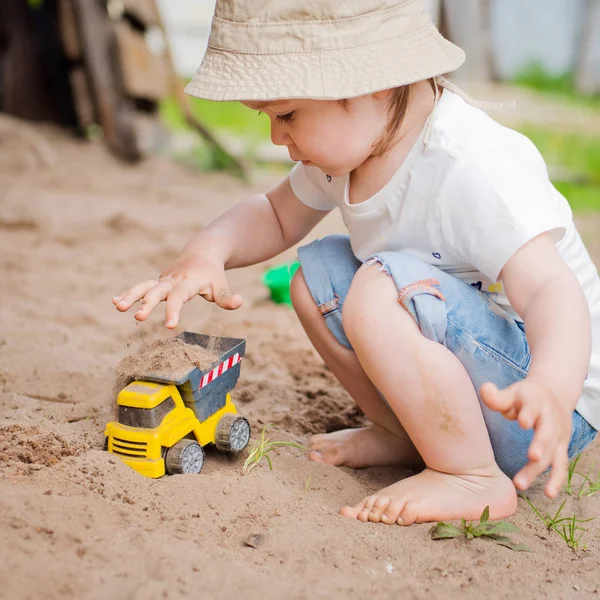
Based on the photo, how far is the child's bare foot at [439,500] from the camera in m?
1.59

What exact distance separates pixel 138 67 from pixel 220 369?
3470 mm

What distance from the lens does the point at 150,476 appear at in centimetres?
159

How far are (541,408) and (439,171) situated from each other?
0.56 m

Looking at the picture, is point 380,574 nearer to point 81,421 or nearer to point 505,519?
point 505,519

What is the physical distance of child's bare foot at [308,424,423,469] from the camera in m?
1.91

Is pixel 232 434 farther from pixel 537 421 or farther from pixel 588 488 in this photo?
pixel 588 488

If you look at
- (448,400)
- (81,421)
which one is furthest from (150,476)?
(448,400)

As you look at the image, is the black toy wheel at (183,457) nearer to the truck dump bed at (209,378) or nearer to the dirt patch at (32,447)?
the truck dump bed at (209,378)

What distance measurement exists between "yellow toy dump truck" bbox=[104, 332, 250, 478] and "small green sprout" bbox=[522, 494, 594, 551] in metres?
0.65

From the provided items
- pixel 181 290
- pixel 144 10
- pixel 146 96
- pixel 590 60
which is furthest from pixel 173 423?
pixel 590 60

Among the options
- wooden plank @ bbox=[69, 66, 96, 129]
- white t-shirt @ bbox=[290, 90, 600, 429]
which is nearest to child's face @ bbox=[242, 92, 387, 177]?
white t-shirt @ bbox=[290, 90, 600, 429]

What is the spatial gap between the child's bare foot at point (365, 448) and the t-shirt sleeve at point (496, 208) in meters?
0.53

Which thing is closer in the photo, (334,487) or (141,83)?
(334,487)

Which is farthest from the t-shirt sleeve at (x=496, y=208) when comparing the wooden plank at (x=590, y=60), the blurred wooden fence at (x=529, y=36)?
the wooden plank at (x=590, y=60)
